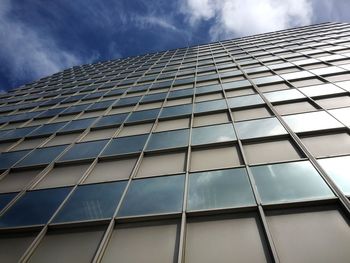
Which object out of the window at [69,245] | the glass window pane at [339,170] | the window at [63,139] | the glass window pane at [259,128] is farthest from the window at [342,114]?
the window at [63,139]

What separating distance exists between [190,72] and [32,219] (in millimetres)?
20524

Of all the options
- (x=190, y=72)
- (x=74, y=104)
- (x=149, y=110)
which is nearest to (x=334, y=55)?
(x=190, y=72)

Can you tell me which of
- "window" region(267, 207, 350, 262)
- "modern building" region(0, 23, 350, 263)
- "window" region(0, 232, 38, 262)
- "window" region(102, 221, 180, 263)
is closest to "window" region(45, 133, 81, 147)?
"modern building" region(0, 23, 350, 263)

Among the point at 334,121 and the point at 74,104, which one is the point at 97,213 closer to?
the point at 334,121

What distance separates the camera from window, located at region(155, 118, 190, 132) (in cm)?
1473

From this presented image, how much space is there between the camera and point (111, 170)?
11461 mm

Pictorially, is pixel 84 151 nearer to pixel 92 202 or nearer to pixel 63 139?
pixel 63 139

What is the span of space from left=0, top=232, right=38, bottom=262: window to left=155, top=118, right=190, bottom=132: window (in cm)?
789

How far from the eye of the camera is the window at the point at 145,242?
6.71 m

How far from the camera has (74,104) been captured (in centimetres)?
2358

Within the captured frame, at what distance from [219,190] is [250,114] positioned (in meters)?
6.80

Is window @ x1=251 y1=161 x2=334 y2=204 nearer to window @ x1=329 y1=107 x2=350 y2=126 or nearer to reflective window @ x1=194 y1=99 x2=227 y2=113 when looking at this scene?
window @ x1=329 y1=107 x2=350 y2=126

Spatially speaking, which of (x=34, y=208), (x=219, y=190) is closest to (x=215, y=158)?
(x=219, y=190)

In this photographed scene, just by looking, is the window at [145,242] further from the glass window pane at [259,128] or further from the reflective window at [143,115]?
the reflective window at [143,115]
